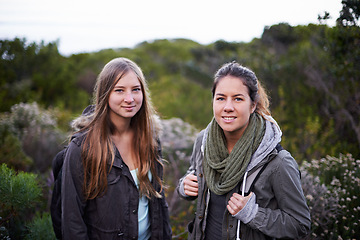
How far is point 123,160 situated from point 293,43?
10982 mm

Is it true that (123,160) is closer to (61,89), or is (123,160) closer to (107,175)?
(107,175)

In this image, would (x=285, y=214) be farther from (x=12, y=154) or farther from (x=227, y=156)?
(x=12, y=154)

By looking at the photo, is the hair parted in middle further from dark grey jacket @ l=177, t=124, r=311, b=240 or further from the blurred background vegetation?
the blurred background vegetation

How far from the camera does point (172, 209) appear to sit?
13.4 ft

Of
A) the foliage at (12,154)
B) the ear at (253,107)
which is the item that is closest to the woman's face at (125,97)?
the ear at (253,107)

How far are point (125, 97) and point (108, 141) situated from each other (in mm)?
379

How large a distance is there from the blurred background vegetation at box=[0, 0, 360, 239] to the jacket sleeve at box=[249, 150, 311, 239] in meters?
1.07

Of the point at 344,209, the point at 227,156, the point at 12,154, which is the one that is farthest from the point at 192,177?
the point at 12,154

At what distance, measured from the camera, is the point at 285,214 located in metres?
1.76

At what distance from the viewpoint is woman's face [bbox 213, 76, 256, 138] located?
6.30 feet

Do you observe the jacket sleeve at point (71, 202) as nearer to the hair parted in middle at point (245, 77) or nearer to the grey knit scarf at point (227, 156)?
the grey knit scarf at point (227, 156)

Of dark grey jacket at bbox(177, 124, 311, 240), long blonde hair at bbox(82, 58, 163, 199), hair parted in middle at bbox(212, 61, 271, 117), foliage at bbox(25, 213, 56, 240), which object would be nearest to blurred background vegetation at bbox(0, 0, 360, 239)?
foliage at bbox(25, 213, 56, 240)

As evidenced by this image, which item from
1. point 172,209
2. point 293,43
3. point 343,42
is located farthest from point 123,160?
point 293,43

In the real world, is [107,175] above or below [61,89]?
below
